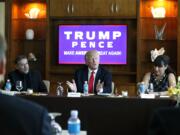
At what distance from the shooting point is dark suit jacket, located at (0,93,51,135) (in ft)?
4.93

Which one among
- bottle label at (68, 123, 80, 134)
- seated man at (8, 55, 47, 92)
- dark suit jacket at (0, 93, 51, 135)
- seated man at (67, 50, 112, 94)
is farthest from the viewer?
seated man at (8, 55, 47, 92)

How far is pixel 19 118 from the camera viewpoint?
151cm

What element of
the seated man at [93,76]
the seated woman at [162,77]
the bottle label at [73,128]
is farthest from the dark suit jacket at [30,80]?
the bottle label at [73,128]

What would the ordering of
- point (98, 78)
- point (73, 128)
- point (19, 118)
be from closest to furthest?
point (19, 118) < point (73, 128) < point (98, 78)

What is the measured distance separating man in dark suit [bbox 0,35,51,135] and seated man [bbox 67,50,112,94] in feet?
11.9

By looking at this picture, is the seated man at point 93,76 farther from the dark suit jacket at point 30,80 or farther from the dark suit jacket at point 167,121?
the dark suit jacket at point 167,121

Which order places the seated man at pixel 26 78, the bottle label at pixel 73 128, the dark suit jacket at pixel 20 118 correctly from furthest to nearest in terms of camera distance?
the seated man at pixel 26 78 → the bottle label at pixel 73 128 → the dark suit jacket at pixel 20 118

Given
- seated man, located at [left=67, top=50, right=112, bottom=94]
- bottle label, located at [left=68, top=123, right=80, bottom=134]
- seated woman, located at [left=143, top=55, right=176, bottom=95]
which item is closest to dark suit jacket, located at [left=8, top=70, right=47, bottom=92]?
seated man, located at [left=67, top=50, right=112, bottom=94]

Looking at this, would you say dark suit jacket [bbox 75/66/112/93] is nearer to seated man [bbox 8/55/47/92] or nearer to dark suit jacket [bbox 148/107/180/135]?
seated man [bbox 8/55/47/92]

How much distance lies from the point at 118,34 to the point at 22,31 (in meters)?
1.65

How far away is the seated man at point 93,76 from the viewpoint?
522cm

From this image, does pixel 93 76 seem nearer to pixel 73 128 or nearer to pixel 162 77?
pixel 162 77

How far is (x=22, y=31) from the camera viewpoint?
24.4 feet

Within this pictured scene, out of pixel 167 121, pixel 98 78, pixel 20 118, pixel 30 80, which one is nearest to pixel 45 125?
pixel 20 118
